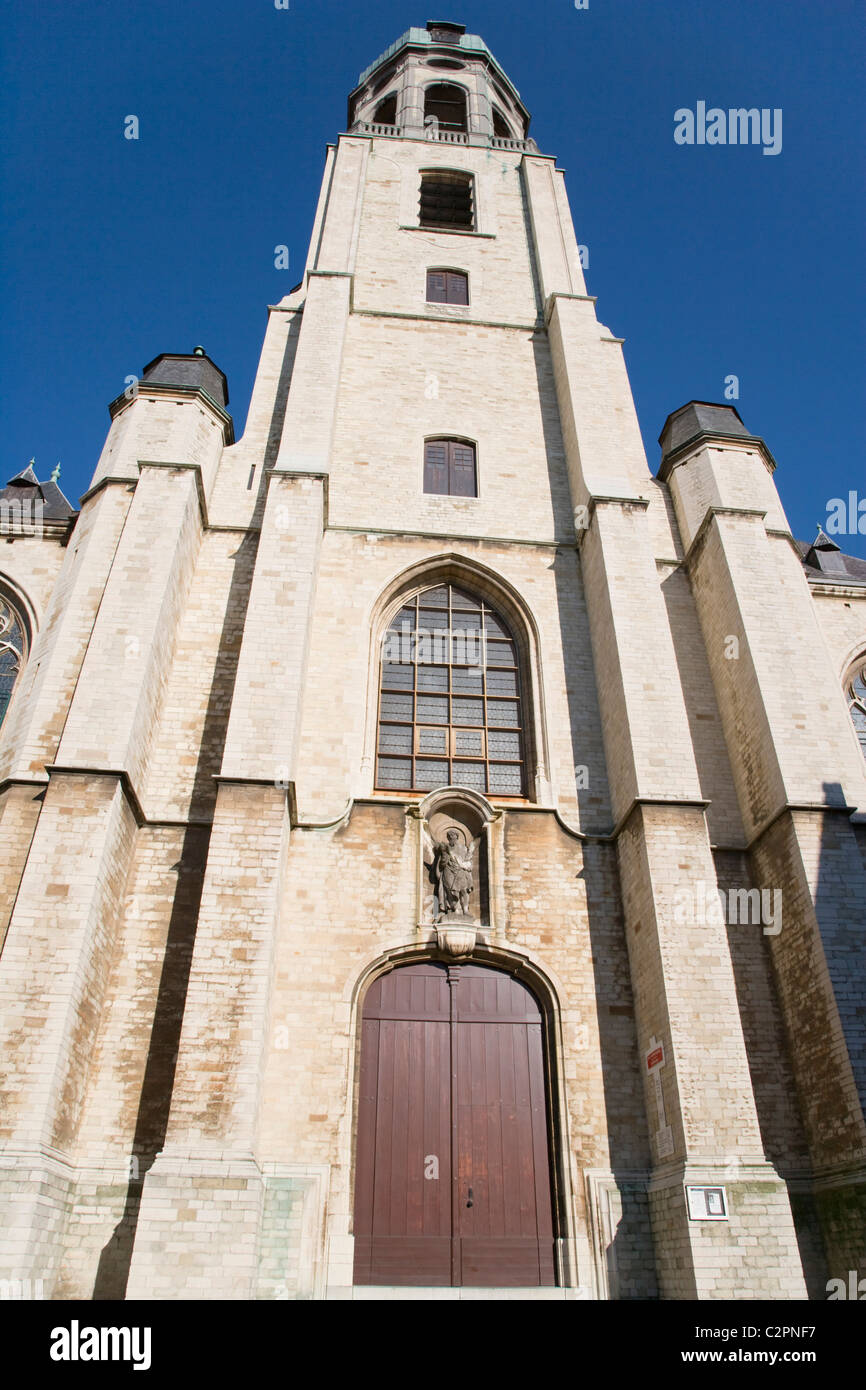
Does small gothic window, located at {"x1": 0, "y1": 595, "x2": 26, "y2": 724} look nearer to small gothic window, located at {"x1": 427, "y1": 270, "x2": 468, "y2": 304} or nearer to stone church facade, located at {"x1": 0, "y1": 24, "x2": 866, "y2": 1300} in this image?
stone church facade, located at {"x1": 0, "y1": 24, "x2": 866, "y2": 1300}

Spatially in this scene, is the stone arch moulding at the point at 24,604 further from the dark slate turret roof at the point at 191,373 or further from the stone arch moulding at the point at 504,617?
the stone arch moulding at the point at 504,617

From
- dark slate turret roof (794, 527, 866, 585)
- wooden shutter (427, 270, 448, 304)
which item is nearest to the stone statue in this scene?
dark slate turret roof (794, 527, 866, 585)

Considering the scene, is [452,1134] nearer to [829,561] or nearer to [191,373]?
[191,373]

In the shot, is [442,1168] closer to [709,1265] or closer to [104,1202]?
[709,1265]

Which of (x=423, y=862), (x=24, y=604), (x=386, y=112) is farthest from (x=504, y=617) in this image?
(x=386, y=112)

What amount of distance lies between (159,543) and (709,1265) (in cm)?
912

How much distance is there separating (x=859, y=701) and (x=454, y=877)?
287 inches

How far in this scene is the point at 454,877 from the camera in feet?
30.6

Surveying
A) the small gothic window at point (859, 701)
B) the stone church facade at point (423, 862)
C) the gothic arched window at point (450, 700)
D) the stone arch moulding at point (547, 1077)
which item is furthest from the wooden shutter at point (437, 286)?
the stone arch moulding at point (547, 1077)

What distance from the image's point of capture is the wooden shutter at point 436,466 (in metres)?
13.3

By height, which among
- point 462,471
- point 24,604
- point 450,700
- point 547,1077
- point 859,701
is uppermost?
point 462,471

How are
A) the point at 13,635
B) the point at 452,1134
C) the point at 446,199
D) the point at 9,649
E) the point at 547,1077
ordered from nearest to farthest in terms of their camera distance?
the point at 452,1134, the point at 547,1077, the point at 9,649, the point at 13,635, the point at 446,199

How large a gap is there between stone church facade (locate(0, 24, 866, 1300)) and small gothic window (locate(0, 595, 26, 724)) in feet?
0.21
